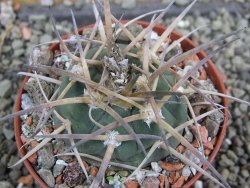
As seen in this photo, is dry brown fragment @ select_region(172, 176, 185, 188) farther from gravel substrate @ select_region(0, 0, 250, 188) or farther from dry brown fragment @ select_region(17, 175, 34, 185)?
dry brown fragment @ select_region(17, 175, 34, 185)

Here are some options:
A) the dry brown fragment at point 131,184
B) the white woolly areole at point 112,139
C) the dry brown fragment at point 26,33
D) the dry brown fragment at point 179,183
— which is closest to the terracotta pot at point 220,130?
the dry brown fragment at point 179,183

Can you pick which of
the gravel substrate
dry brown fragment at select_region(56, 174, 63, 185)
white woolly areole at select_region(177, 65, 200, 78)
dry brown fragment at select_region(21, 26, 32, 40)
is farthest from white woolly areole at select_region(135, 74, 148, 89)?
dry brown fragment at select_region(21, 26, 32, 40)

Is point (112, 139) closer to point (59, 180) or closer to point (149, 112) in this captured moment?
point (149, 112)

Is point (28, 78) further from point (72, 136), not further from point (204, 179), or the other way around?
point (204, 179)

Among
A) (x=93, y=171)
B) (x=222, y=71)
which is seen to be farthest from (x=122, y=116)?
(x=222, y=71)

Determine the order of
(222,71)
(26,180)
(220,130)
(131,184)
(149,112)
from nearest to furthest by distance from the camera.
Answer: (149,112) → (131,184) → (220,130) → (26,180) → (222,71)

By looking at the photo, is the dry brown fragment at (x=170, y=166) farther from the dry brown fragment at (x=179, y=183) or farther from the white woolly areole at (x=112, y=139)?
the white woolly areole at (x=112, y=139)

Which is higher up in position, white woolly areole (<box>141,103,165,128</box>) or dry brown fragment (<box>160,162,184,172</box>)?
white woolly areole (<box>141,103,165,128</box>)

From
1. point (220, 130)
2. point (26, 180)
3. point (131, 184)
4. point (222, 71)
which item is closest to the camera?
point (131, 184)
